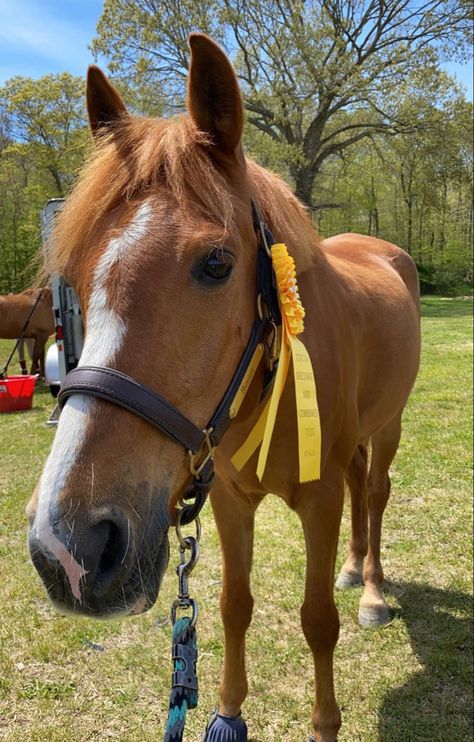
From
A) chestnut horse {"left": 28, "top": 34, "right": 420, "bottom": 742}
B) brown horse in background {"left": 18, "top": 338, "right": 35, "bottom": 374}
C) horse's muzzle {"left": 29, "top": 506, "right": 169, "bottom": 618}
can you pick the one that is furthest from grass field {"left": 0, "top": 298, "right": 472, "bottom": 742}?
brown horse in background {"left": 18, "top": 338, "right": 35, "bottom": 374}

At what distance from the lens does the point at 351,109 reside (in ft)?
72.0

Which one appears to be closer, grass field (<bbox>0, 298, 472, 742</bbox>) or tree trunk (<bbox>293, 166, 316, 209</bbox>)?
grass field (<bbox>0, 298, 472, 742</bbox>)

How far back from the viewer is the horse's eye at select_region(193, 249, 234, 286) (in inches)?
52.2

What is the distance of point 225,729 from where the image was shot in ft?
7.47

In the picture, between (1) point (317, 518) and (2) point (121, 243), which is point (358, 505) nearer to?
(1) point (317, 518)

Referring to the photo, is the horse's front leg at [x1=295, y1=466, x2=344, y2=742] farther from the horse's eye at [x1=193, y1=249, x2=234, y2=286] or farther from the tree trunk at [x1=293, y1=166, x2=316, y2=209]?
the tree trunk at [x1=293, y1=166, x2=316, y2=209]

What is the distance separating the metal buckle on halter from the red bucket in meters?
7.53

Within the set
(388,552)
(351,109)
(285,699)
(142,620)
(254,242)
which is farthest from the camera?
(351,109)

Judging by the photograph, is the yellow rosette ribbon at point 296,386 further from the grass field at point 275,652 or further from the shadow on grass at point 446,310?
the shadow on grass at point 446,310

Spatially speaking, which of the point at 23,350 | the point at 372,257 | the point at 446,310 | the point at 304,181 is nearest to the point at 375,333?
the point at 372,257

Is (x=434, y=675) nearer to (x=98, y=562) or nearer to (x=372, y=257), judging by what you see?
(x=98, y=562)

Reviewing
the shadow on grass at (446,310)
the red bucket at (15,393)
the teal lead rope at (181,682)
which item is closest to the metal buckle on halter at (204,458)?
the teal lead rope at (181,682)

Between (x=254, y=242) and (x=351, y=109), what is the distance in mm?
23478

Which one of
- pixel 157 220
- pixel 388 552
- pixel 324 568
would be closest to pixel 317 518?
pixel 324 568
